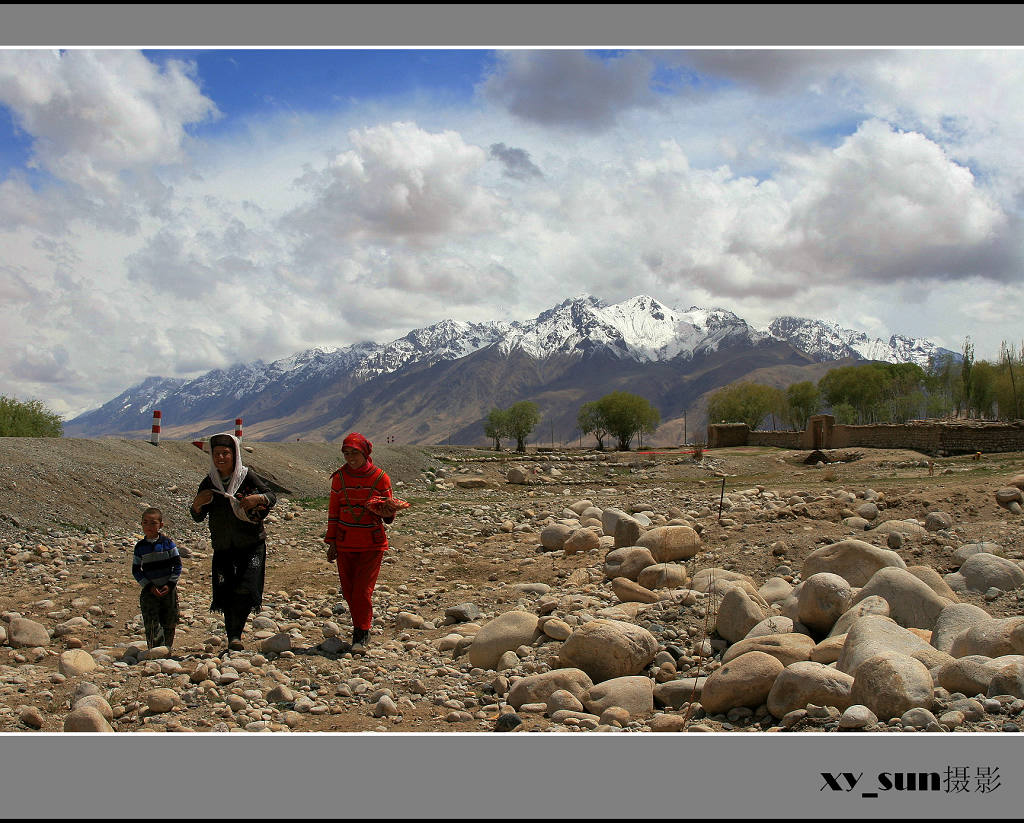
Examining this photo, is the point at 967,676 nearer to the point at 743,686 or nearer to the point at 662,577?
the point at 743,686

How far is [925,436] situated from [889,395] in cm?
7466

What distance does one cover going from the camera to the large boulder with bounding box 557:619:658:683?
634 centimetres

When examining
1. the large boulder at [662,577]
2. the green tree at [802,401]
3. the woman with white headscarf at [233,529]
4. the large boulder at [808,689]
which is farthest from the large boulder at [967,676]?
the green tree at [802,401]

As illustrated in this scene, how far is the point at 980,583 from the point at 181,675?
8066 millimetres

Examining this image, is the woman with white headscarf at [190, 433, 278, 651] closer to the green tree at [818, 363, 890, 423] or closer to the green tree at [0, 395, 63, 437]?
the green tree at [0, 395, 63, 437]

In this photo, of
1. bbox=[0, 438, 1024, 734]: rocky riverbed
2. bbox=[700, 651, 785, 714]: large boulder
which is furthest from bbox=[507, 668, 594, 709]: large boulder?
bbox=[700, 651, 785, 714]: large boulder

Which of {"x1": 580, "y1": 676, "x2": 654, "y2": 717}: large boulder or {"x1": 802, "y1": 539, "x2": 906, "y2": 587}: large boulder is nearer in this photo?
{"x1": 580, "y1": 676, "x2": 654, "y2": 717}: large boulder

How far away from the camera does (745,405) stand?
357 ft

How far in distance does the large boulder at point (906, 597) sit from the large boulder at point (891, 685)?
2302mm

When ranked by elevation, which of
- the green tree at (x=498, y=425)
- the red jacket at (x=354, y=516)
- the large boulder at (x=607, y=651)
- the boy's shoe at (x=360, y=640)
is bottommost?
the boy's shoe at (x=360, y=640)

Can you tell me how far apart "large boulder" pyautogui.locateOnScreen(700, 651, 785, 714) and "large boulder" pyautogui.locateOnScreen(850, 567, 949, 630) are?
7.17 feet

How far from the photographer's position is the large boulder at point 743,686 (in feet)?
17.8

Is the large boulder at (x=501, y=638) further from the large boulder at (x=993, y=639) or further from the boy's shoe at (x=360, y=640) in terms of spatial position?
the large boulder at (x=993, y=639)

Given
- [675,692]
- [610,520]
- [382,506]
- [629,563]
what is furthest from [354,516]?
[610,520]
